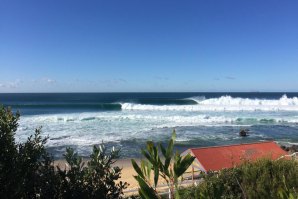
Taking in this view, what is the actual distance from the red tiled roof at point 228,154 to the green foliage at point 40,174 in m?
6.96

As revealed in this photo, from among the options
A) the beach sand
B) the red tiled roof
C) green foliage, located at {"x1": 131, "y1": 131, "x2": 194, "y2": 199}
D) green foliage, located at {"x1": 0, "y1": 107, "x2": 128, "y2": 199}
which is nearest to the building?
the red tiled roof

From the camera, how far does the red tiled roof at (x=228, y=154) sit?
35.0 feet

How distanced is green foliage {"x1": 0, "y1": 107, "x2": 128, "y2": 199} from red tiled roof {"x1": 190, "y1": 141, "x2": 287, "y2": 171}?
696 centimetres

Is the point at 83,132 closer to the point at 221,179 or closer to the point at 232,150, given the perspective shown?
the point at 232,150

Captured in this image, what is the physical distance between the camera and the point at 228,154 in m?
11.2

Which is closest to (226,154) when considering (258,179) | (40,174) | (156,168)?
(258,179)

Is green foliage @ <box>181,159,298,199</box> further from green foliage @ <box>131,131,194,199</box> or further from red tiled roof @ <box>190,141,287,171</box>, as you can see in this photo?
green foliage @ <box>131,131,194,199</box>

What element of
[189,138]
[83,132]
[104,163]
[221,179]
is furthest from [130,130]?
[104,163]

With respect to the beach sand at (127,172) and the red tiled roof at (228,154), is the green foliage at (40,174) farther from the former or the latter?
the beach sand at (127,172)

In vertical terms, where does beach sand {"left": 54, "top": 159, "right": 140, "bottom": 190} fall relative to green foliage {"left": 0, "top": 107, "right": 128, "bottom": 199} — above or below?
below

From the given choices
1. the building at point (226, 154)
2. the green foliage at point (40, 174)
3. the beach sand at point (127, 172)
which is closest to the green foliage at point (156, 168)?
the green foliage at point (40, 174)

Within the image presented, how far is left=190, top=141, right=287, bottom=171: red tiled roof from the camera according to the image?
10.7 metres

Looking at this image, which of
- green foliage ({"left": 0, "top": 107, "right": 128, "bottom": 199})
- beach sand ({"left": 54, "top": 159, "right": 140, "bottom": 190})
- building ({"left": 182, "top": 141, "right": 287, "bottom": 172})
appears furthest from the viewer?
beach sand ({"left": 54, "top": 159, "right": 140, "bottom": 190})

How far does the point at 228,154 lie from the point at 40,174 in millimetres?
8562
